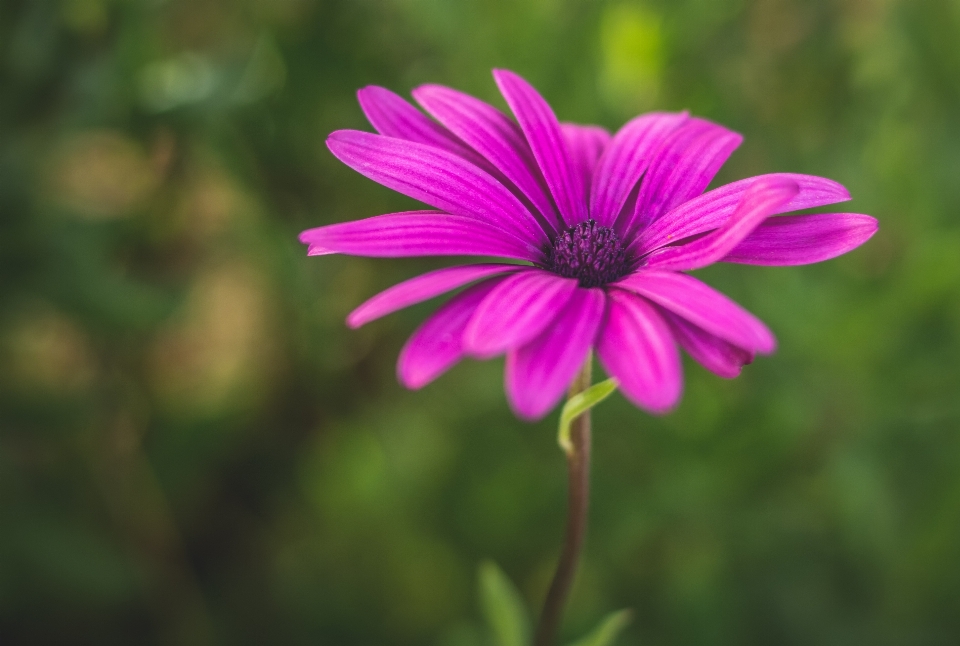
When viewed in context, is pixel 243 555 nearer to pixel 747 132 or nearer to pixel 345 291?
pixel 345 291

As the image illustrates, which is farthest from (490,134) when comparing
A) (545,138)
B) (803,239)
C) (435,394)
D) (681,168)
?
(435,394)

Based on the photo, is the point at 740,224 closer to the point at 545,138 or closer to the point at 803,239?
the point at 803,239

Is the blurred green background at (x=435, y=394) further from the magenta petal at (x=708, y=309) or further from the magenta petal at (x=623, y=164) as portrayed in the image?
the magenta petal at (x=708, y=309)

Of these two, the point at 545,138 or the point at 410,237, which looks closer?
the point at 410,237

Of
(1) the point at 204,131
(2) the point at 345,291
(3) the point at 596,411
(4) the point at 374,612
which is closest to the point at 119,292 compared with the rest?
(1) the point at 204,131

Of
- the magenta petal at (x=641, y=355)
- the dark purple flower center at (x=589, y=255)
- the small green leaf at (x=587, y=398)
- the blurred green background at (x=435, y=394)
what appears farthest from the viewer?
Answer: the blurred green background at (x=435, y=394)

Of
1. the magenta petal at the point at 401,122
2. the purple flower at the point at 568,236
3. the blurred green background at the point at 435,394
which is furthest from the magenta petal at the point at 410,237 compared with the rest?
the blurred green background at the point at 435,394
